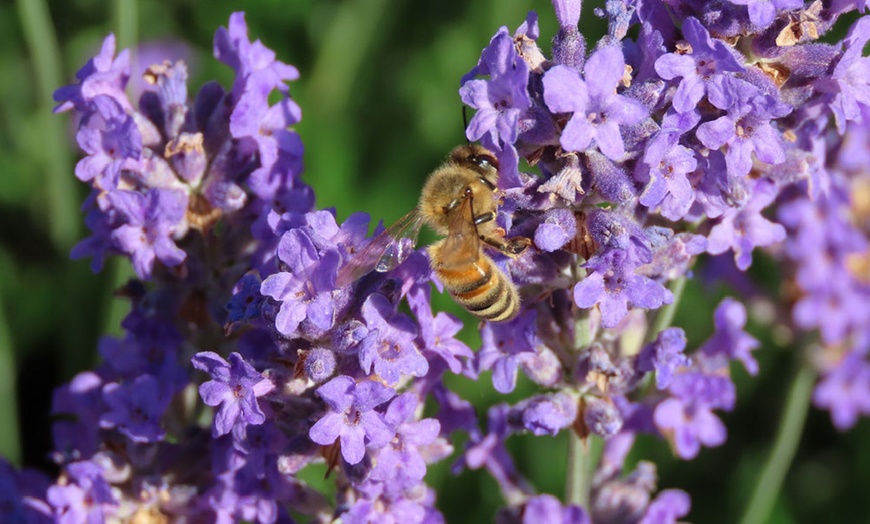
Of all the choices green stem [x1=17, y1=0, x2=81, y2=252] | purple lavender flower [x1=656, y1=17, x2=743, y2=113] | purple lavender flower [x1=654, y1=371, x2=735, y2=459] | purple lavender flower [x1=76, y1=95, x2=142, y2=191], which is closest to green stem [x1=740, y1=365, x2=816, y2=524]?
purple lavender flower [x1=654, y1=371, x2=735, y2=459]

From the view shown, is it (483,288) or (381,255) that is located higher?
(381,255)

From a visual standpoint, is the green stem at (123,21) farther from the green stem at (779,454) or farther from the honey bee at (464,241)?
the green stem at (779,454)

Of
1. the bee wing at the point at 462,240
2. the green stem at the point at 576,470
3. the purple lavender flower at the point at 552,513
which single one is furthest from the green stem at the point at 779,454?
the bee wing at the point at 462,240

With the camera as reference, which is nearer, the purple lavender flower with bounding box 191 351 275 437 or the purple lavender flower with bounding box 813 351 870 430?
the purple lavender flower with bounding box 191 351 275 437

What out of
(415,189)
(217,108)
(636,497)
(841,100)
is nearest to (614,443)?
(636,497)

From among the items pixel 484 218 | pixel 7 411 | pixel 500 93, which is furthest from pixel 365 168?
pixel 500 93

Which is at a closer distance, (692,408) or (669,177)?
(669,177)

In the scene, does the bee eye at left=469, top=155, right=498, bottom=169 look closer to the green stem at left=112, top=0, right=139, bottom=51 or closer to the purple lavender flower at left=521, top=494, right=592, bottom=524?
the purple lavender flower at left=521, top=494, right=592, bottom=524

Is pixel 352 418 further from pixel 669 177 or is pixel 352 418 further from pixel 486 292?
pixel 669 177
